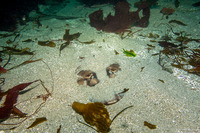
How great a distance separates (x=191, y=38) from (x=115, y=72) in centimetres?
330

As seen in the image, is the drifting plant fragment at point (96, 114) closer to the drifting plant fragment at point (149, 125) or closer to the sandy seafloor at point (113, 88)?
the sandy seafloor at point (113, 88)

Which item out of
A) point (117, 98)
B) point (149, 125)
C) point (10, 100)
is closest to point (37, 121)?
point (10, 100)

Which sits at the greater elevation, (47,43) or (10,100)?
(47,43)

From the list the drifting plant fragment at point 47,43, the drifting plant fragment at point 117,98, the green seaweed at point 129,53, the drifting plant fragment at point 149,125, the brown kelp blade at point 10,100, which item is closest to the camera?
the drifting plant fragment at point 149,125

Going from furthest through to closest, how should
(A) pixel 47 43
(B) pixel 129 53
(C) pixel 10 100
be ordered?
1. (A) pixel 47 43
2. (B) pixel 129 53
3. (C) pixel 10 100

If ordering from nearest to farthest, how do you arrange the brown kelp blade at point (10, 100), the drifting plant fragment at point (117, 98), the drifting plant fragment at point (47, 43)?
the brown kelp blade at point (10, 100) → the drifting plant fragment at point (117, 98) → the drifting plant fragment at point (47, 43)

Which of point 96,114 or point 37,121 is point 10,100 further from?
point 96,114

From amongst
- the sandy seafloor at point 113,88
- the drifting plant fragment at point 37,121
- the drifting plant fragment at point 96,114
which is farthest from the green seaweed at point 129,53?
the drifting plant fragment at point 37,121

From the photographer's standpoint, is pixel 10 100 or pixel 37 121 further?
pixel 10 100

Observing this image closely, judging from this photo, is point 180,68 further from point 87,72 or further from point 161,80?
point 87,72

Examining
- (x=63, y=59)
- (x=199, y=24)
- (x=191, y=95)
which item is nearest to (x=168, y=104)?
(x=191, y=95)

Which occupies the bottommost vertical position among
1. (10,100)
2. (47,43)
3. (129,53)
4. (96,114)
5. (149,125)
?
(149,125)

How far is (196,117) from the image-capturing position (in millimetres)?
1516

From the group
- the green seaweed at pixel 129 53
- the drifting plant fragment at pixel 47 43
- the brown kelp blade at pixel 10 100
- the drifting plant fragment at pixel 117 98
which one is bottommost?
the drifting plant fragment at pixel 117 98
